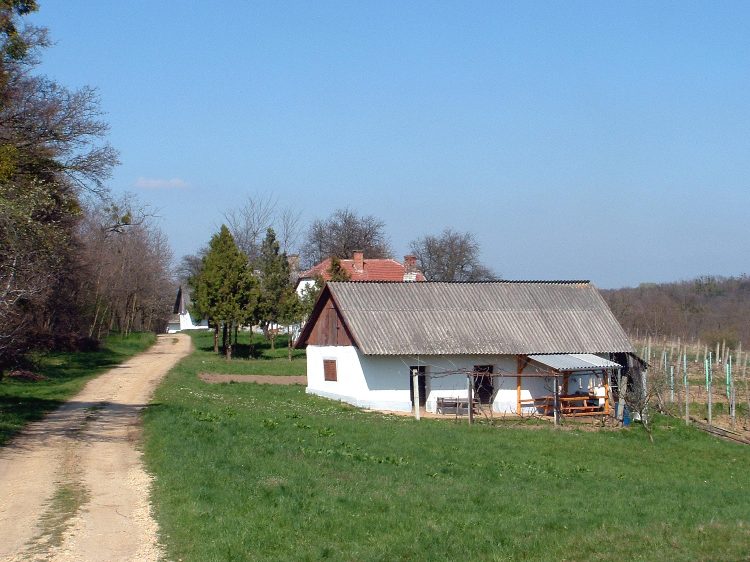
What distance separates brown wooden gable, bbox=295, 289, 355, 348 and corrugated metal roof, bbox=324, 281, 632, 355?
26.2 inches

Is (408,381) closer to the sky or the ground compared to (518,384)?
closer to the sky

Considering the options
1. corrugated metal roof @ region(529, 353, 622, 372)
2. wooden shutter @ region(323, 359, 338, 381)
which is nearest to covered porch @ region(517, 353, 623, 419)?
corrugated metal roof @ region(529, 353, 622, 372)

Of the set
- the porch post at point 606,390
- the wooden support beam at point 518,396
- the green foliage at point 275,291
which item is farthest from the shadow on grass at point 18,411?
the green foliage at point 275,291

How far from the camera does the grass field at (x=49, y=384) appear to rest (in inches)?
824

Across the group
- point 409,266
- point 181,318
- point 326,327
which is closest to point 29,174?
point 326,327

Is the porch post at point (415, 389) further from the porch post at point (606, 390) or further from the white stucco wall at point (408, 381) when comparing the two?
the porch post at point (606, 390)

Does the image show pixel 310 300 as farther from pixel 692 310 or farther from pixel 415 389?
pixel 692 310

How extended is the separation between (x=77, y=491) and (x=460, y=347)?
73.8 ft

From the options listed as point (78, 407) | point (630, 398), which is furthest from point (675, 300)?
point (78, 407)

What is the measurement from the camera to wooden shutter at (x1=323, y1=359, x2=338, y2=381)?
1394 inches

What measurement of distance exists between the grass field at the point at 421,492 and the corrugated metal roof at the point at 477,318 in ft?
28.2

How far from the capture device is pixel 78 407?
23859 millimetres

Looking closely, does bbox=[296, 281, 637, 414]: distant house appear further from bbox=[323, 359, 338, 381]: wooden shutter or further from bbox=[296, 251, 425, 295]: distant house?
bbox=[296, 251, 425, 295]: distant house

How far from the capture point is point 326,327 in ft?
120
